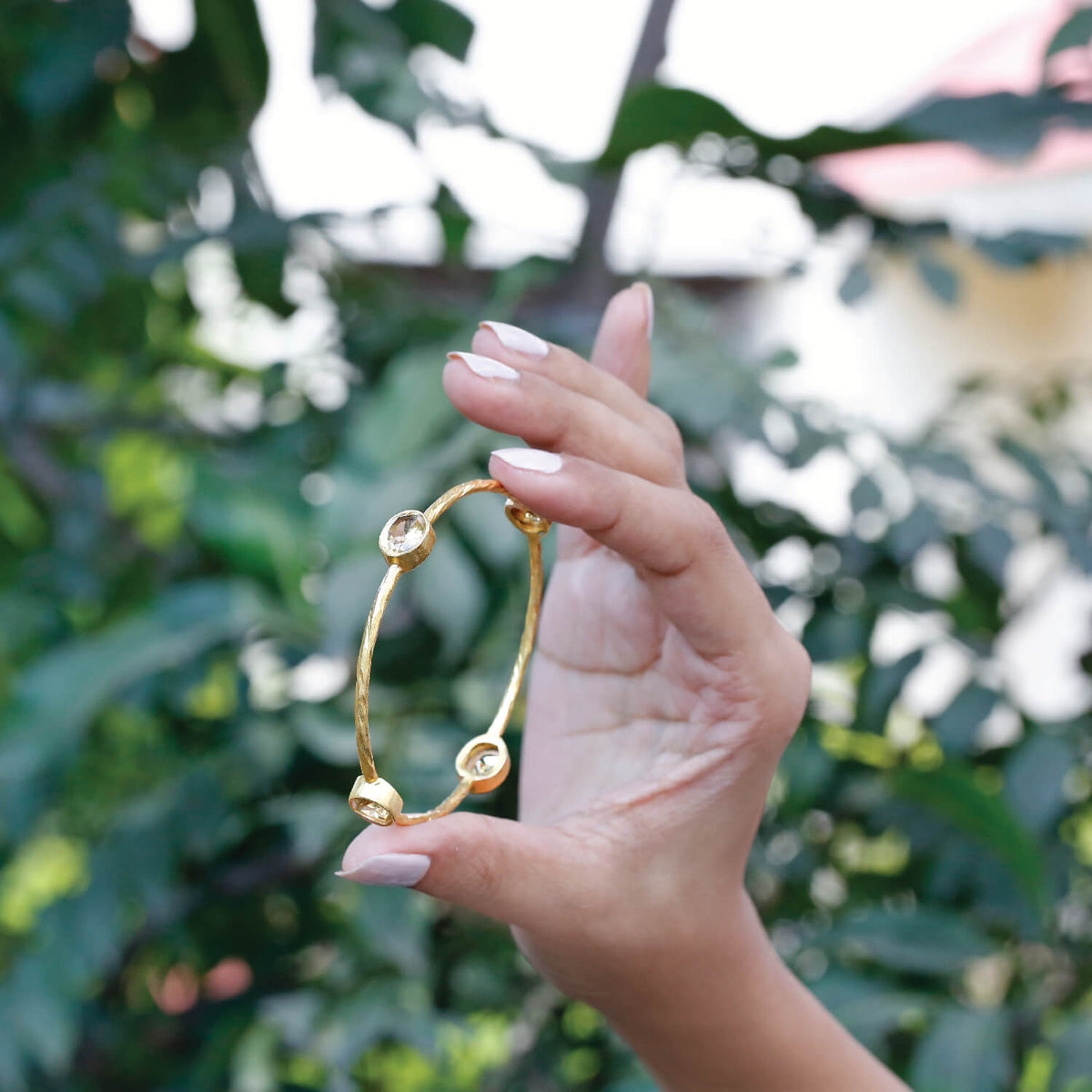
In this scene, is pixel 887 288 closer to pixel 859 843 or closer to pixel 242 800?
pixel 859 843

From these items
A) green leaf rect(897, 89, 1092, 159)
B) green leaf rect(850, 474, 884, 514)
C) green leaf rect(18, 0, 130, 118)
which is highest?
green leaf rect(897, 89, 1092, 159)

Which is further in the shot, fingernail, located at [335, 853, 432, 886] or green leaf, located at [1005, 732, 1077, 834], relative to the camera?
green leaf, located at [1005, 732, 1077, 834]

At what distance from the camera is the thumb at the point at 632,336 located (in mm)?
580

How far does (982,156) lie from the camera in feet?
2.74

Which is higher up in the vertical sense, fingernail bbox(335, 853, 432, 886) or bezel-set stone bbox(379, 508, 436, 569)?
bezel-set stone bbox(379, 508, 436, 569)

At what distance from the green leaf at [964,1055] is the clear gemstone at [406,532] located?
0.49 meters

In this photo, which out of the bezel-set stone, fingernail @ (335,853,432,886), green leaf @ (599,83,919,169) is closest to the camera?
fingernail @ (335,853,432,886)

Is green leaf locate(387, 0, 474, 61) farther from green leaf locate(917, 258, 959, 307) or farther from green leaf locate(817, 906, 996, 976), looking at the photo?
green leaf locate(817, 906, 996, 976)

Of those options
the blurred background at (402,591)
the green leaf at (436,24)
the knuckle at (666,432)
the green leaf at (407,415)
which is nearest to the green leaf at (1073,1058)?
the blurred background at (402,591)

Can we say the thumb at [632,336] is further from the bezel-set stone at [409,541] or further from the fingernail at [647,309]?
the bezel-set stone at [409,541]

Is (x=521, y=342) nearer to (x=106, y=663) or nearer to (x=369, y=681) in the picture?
(x=369, y=681)

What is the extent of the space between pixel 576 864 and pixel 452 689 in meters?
0.34

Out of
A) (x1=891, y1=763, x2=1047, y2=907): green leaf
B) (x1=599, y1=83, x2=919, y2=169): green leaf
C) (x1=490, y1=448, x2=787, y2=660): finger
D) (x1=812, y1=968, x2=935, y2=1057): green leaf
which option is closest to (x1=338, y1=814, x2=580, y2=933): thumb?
(x1=490, y1=448, x2=787, y2=660): finger

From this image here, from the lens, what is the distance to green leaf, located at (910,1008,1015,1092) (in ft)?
2.25
